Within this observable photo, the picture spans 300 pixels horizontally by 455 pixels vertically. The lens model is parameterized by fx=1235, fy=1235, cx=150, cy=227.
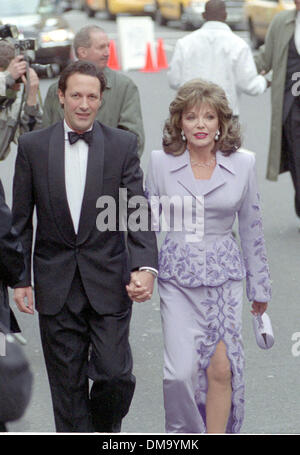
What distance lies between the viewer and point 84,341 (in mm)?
5562

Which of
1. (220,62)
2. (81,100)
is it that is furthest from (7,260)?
(220,62)

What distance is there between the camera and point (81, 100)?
5.47 m

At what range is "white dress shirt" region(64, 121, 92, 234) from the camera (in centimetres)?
545

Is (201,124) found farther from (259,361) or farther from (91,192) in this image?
(259,361)

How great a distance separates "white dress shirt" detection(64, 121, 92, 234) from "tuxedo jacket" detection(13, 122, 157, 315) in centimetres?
3

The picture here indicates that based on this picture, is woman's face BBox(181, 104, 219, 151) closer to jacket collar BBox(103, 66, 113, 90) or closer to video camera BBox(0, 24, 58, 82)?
jacket collar BBox(103, 66, 113, 90)

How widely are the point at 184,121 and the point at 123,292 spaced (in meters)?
0.83

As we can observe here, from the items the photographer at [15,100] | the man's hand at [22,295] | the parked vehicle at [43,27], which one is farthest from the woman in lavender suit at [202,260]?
the parked vehicle at [43,27]

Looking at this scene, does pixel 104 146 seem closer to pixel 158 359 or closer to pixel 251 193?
pixel 251 193

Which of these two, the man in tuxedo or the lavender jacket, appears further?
the lavender jacket

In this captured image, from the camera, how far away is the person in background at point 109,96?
24.9ft

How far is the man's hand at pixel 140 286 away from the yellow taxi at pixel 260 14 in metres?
19.2

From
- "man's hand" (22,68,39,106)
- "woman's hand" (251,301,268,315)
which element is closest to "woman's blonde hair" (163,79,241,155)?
"woman's hand" (251,301,268,315)
